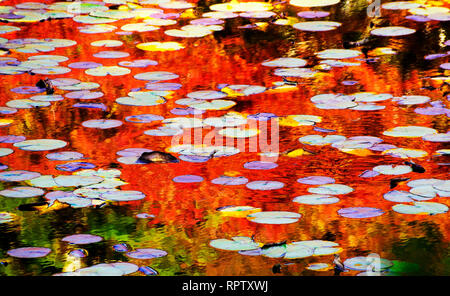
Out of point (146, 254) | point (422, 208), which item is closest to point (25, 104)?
point (146, 254)

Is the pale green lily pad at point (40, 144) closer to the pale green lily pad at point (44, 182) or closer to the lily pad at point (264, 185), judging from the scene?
the pale green lily pad at point (44, 182)

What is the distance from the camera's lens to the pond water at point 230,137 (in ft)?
9.23

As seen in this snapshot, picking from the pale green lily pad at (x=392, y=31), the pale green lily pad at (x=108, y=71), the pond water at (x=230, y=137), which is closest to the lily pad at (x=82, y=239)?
the pond water at (x=230, y=137)

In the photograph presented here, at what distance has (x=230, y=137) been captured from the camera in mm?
3582

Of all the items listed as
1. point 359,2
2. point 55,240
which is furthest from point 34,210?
point 359,2

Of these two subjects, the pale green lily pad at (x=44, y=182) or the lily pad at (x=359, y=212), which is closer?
the lily pad at (x=359, y=212)

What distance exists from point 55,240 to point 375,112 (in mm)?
1575

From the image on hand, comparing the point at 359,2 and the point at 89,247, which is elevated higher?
the point at 359,2

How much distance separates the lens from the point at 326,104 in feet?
12.8

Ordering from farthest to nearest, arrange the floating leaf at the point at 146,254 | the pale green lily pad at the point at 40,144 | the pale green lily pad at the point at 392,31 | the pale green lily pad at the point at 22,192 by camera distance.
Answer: the pale green lily pad at the point at 392,31
the pale green lily pad at the point at 40,144
the pale green lily pad at the point at 22,192
the floating leaf at the point at 146,254

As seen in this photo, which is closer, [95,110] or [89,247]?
[89,247]

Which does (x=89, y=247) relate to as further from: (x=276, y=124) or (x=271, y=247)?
(x=276, y=124)

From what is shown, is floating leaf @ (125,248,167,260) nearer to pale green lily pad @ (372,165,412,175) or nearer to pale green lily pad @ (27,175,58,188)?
pale green lily pad @ (27,175,58,188)

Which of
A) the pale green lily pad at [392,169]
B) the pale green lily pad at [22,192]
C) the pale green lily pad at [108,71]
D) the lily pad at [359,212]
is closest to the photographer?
the lily pad at [359,212]
